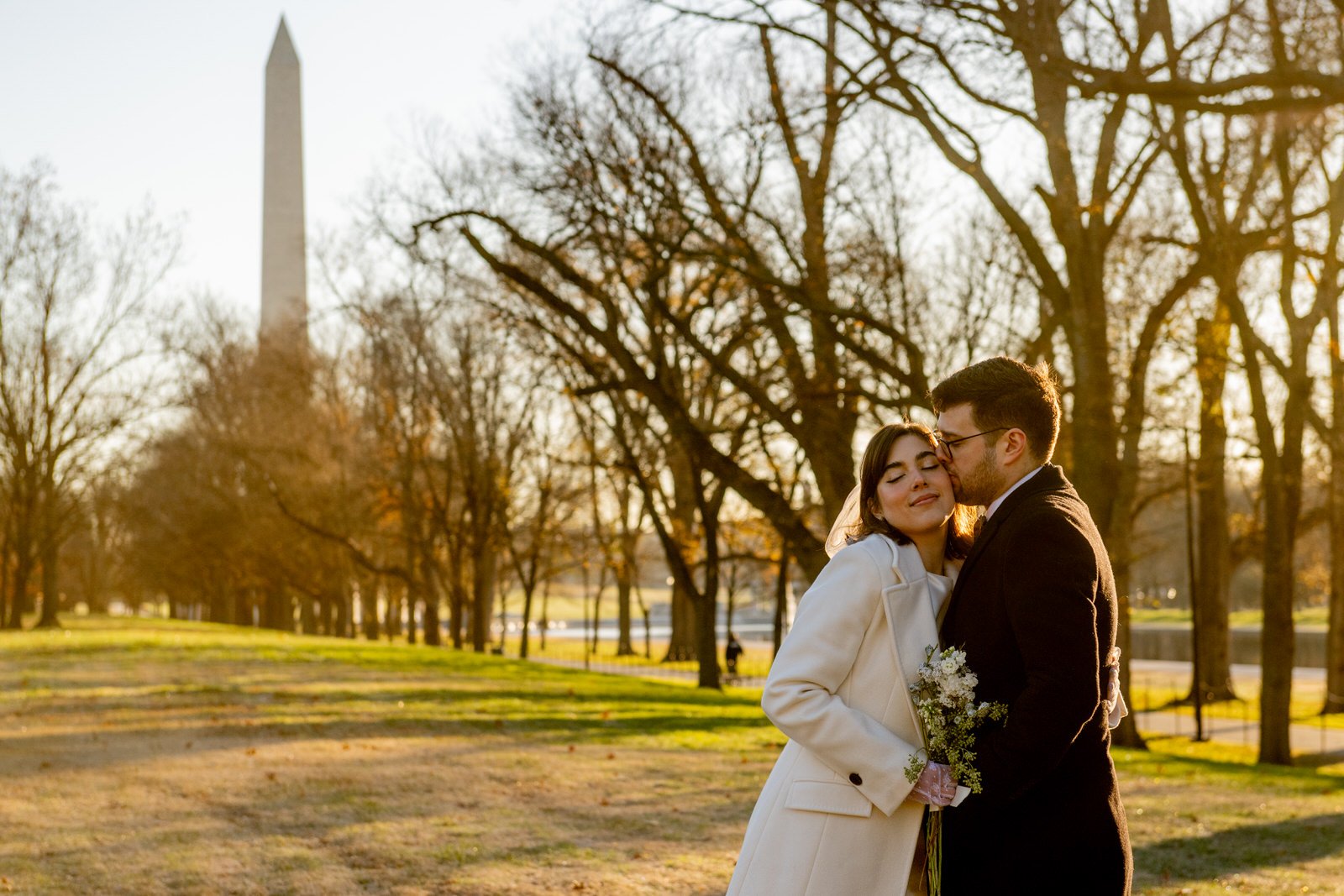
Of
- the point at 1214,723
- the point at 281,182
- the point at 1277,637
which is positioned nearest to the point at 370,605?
the point at 281,182

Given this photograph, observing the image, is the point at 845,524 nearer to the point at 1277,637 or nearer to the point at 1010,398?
the point at 1010,398

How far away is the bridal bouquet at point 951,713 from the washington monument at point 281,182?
53.5 metres

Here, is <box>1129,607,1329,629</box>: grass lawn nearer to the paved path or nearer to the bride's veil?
the paved path

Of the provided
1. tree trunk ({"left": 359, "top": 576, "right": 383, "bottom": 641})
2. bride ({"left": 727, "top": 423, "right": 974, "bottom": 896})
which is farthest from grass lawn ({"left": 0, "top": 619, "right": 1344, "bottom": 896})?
tree trunk ({"left": 359, "top": 576, "right": 383, "bottom": 641})

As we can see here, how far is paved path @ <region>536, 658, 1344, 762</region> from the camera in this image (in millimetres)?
23234

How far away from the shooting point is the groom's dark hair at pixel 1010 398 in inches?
143

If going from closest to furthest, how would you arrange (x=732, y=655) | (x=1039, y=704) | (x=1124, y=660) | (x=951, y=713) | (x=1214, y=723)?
(x=1039, y=704) → (x=951, y=713) → (x=1124, y=660) → (x=1214, y=723) → (x=732, y=655)

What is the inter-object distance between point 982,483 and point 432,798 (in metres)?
7.92

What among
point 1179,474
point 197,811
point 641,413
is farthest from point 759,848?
point 1179,474

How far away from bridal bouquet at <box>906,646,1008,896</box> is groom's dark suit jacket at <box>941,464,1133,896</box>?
0.04 m

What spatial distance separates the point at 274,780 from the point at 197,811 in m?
1.42

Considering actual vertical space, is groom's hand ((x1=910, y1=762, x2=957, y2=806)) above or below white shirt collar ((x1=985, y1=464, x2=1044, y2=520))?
below

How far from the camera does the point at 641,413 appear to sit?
26.5 meters

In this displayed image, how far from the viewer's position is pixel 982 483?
3689mm
